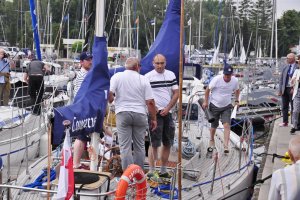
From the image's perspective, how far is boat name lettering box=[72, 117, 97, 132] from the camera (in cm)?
466

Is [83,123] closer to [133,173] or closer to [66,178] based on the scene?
[133,173]

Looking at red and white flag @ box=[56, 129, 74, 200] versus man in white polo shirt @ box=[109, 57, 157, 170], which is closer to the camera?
red and white flag @ box=[56, 129, 74, 200]

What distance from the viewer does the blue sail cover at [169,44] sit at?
6848 mm

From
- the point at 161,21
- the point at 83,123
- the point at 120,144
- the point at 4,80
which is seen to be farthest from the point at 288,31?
the point at 83,123

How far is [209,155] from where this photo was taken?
7652 mm

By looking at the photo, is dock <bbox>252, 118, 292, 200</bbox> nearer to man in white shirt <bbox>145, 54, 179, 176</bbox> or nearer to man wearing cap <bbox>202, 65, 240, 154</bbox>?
man wearing cap <bbox>202, 65, 240, 154</bbox>

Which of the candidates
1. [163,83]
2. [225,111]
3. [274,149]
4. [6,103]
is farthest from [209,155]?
[6,103]

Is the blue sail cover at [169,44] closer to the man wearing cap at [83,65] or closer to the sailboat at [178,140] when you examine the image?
the sailboat at [178,140]

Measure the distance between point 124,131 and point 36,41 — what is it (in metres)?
3.45

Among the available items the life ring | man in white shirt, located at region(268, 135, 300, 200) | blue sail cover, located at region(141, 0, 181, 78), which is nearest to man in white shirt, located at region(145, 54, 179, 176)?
blue sail cover, located at region(141, 0, 181, 78)

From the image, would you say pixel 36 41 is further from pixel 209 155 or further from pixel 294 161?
pixel 294 161

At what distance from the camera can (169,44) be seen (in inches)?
273

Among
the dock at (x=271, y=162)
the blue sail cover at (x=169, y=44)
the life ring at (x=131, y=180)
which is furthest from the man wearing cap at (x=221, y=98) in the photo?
the life ring at (x=131, y=180)

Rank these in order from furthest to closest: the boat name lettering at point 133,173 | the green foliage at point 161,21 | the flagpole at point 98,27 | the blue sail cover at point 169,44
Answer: the green foliage at point 161,21
the blue sail cover at point 169,44
the flagpole at point 98,27
the boat name lettering at point 133,173
